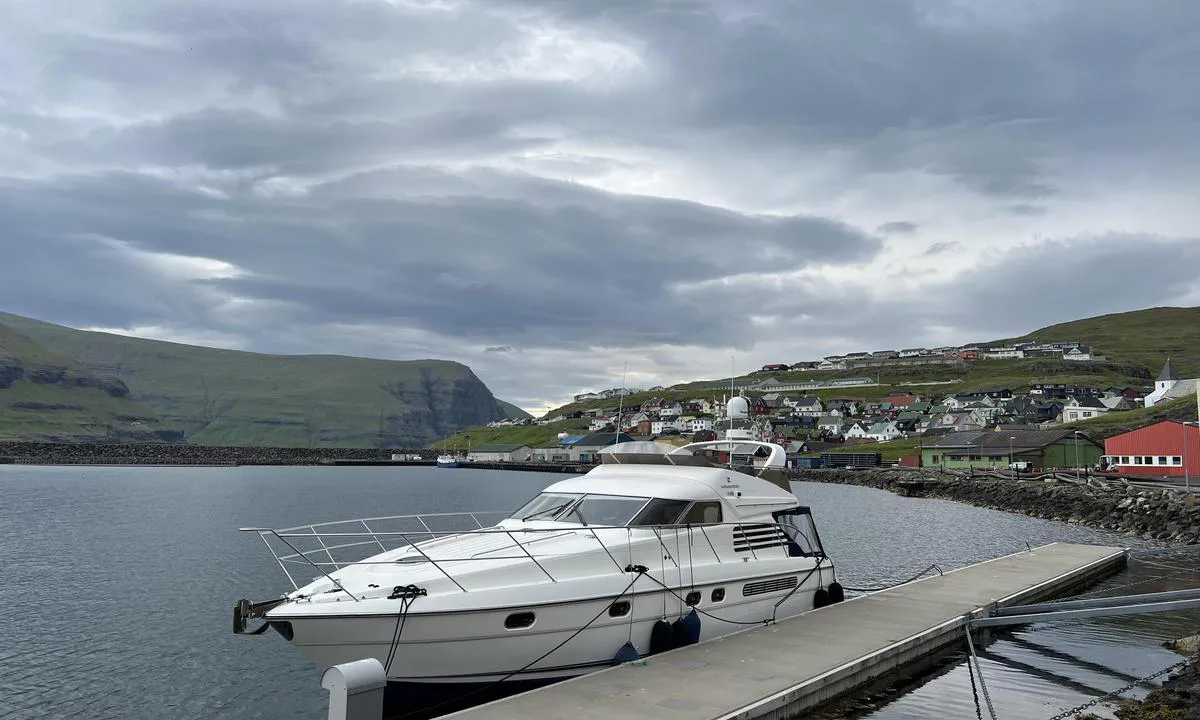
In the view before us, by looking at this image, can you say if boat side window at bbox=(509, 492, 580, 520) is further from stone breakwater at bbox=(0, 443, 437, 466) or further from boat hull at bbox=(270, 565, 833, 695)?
stone breakwater at bbox=(0, 443, 437, 466)

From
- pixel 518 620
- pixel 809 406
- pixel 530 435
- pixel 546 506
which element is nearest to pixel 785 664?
pixel 518 620

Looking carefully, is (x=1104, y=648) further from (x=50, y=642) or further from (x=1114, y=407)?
(x=1114, y=407)

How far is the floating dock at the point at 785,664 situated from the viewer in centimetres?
970

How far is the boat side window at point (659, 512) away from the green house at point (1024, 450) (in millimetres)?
74030

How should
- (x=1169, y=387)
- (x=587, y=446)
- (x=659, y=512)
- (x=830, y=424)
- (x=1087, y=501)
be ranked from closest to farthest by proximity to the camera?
(x=659, y=512) → (x=1087, y=501) → (x=1169, y=387) → (x=587, y=446) → (x=830, y=424)

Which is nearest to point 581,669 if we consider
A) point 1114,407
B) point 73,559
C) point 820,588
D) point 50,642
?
point 820,588

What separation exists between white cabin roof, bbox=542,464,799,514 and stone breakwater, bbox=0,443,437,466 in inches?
5505

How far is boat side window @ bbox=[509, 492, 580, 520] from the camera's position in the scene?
14055mm

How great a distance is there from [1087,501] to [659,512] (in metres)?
43.7

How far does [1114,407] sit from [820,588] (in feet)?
436

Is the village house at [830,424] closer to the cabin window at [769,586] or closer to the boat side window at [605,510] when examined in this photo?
the cabin window at [769,586]

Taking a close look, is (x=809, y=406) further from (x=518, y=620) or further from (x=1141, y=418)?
(x=518, y=620)

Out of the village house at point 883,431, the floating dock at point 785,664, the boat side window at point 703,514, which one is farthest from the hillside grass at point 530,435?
the boat side window at point 703,514

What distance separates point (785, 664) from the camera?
11898 millimetres
